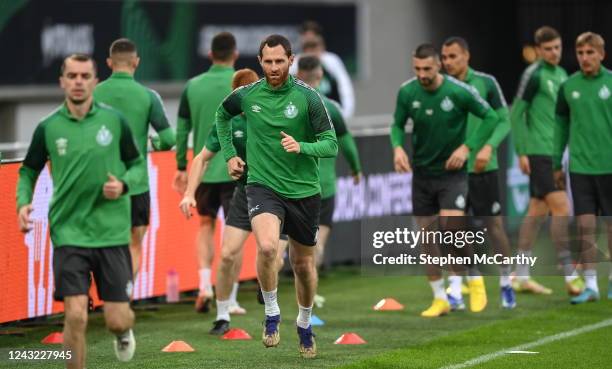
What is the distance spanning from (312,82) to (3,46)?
8.08 m

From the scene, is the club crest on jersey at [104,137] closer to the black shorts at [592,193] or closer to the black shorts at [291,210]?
the black shorts at [291,210]

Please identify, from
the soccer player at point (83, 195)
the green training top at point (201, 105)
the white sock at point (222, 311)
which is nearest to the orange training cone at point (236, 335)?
the white sock at point (222, 311)

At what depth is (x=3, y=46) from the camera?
20.7 metres

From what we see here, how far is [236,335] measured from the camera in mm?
12422

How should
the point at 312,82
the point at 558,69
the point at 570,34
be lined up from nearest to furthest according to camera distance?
the point at 312,82
the point at 558,69
the point at 570,34

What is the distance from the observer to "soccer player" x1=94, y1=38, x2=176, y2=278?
1271cm

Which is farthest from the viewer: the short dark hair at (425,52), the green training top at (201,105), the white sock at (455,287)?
the white sock at (455,287)

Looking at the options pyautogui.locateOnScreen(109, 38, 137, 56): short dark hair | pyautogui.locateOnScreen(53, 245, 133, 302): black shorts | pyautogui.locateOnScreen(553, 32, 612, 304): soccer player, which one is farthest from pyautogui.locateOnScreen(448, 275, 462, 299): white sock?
pyautogui.locateOnScreen(53, 245, 133, 302): black shorts

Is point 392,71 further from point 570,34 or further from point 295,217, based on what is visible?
point 295,217

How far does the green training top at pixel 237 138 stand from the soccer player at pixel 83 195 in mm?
→ 2410

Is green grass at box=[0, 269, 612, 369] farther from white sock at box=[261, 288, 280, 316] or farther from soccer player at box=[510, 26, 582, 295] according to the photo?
soccer player at box=[510, 26, 582, 295]

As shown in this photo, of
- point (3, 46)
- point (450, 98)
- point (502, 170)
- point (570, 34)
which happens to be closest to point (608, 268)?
point (450, 98)

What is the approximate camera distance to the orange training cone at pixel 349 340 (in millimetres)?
12087

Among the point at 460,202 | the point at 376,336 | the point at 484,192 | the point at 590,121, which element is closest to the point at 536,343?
the point at 376,336
